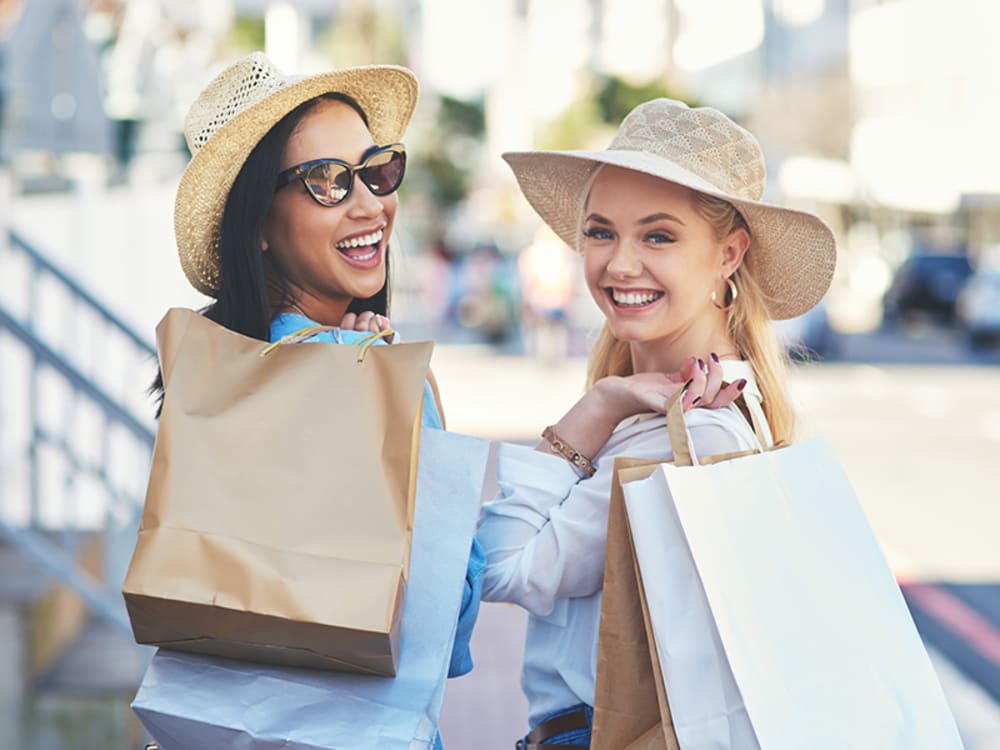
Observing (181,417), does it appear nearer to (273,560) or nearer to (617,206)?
(273,560)

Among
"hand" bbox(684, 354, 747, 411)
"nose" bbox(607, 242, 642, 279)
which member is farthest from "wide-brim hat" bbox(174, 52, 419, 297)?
"hand" bbox(684, 354, 747, 411)

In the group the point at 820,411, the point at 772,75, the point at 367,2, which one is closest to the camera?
the point at 820,411

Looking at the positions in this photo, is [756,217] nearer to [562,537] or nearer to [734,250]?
[734,250]

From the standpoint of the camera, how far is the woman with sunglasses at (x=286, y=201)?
205 centimetres

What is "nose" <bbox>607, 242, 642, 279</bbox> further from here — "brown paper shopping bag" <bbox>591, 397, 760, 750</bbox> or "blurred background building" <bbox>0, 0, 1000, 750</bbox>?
"blurred background building" <bbox>0, 0, 1000, 750</bbox>

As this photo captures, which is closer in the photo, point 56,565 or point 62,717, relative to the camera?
point 56,565

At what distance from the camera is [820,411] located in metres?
13.9

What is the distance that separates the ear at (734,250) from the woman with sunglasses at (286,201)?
552 mm

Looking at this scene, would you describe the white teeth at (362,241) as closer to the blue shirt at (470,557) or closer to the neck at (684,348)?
the blue shirt at (470,557)

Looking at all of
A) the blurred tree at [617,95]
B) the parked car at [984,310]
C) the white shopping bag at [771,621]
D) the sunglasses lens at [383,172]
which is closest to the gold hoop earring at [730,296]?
the white shopping bag at [771,621]

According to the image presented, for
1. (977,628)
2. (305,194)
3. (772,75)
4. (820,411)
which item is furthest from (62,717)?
(772,75)

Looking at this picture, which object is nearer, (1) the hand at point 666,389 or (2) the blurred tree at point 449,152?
(1) the hand at point 666,389

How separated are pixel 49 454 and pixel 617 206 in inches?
166

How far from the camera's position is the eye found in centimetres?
216
